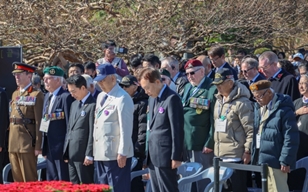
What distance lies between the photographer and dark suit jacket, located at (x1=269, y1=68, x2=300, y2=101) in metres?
9.23

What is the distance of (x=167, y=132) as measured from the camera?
7438 millimetres

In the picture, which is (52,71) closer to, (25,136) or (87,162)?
(25,136)

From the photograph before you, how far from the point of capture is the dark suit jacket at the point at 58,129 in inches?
344

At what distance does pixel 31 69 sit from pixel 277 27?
28.1 ft

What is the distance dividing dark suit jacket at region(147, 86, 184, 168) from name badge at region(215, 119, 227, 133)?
732mm

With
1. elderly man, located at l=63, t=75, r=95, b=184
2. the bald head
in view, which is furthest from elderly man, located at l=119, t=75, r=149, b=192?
the bald head

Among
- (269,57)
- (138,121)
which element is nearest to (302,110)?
(269,57)

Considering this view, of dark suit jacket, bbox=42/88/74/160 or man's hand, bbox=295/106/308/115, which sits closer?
man's hand, bbox=295/106/308/115

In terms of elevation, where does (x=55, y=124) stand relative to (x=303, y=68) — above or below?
below

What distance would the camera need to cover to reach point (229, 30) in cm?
1536

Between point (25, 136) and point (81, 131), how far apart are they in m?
1.28

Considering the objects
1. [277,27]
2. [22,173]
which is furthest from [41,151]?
[277,27]

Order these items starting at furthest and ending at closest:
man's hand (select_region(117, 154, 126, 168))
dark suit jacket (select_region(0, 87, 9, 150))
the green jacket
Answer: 1. dark suit jacket (select_region(0, 87, 9, 150))
2. the green jacket
3. man's hand (select_region(117, 154, 126, 168))

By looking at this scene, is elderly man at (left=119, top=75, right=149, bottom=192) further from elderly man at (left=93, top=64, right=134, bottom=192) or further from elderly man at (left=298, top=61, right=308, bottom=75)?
elderly man at (left=298, top=61, right=308, bottom=75)
